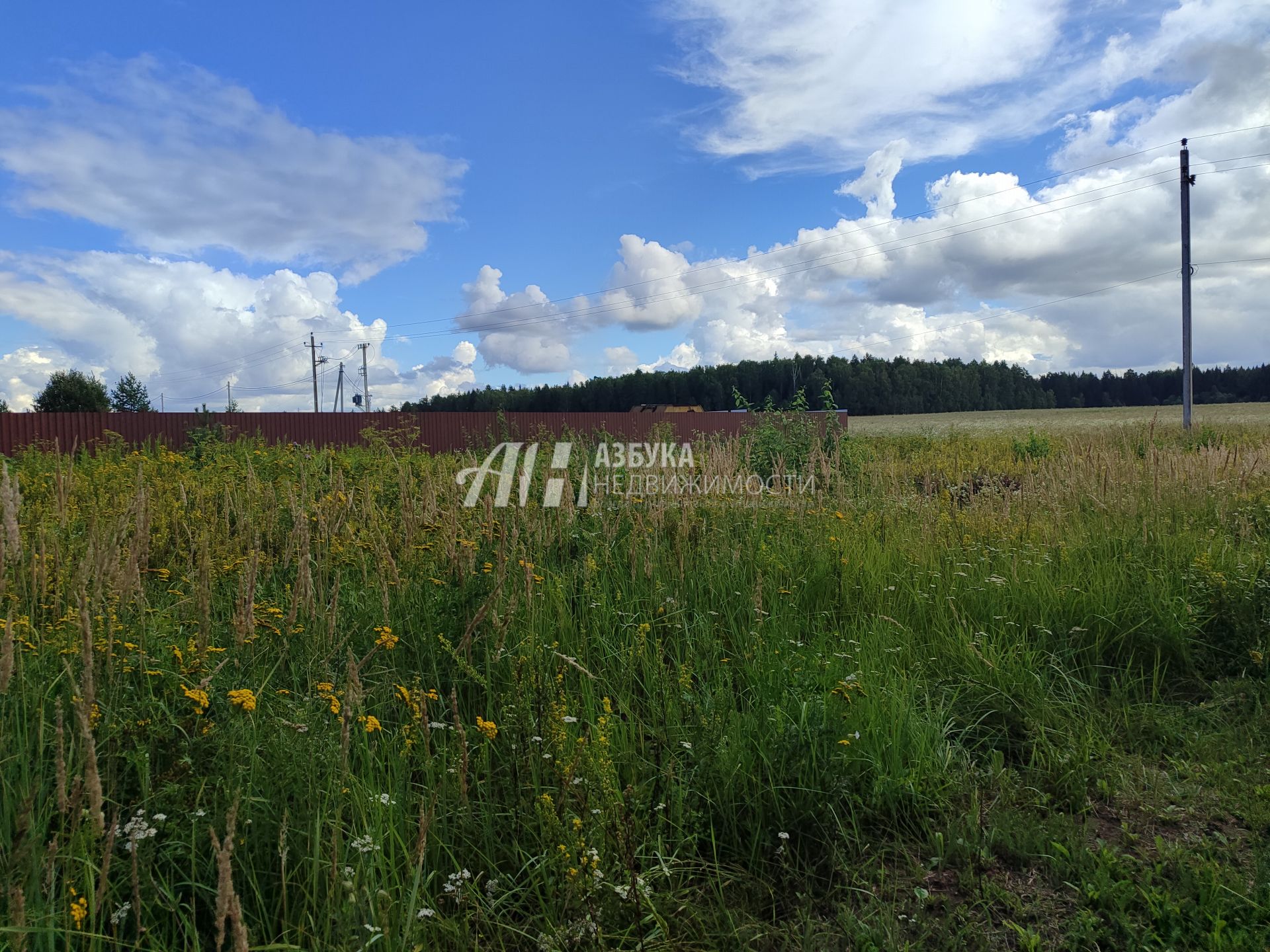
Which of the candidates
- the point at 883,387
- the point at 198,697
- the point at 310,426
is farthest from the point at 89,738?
the point at 883,387

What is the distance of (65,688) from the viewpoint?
6.86ft

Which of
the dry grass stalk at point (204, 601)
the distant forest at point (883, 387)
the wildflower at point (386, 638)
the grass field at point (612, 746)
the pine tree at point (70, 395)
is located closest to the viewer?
the grass field at point (612, 746)

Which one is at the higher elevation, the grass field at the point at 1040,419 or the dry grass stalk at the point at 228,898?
the grass field at the point at 1040,419

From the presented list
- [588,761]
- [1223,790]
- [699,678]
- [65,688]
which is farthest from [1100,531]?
[65,688]

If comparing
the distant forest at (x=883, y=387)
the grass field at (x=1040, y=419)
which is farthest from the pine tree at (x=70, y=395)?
the grass field at (x=1040, y=419)

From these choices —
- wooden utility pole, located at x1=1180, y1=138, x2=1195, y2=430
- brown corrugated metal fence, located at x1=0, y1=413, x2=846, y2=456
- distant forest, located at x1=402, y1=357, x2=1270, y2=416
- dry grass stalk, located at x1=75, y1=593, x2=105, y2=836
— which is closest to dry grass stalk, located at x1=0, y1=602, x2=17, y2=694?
dry grass stalk, located at x1=75, y1=593, x2=105, y2=836

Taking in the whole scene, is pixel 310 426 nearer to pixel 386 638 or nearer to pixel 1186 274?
pixel 386 638

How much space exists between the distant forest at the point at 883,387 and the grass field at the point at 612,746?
5755 centimetres

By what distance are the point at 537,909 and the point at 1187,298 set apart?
2051 centimetres

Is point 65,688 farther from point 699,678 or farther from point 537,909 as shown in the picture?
point 699,678

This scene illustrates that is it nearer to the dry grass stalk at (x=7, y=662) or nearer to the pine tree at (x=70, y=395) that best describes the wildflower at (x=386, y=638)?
the dry grass stalk at (x=7, y=662)

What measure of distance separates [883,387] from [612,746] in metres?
66.6

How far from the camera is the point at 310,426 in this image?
707 inches

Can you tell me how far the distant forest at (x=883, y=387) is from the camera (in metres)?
62.8
